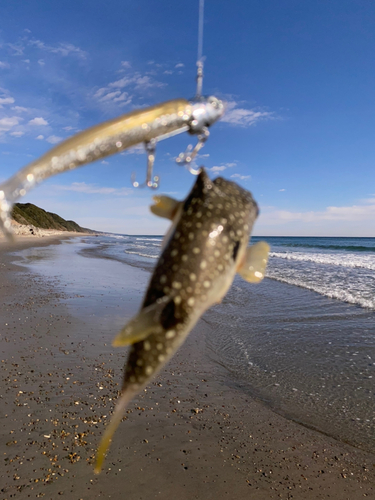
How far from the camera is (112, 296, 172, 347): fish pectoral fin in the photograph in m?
1.36

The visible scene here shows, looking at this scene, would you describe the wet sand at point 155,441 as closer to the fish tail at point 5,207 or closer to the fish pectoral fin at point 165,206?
the fish pectoral fin at point 165,206

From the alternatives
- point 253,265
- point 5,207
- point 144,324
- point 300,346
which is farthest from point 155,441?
point 300,346

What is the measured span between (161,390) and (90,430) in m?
1.68

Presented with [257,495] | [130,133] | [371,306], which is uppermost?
[130,133]

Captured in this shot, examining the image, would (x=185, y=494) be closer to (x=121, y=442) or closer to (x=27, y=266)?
(x=121, y=442)

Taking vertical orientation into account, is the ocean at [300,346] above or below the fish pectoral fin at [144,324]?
below

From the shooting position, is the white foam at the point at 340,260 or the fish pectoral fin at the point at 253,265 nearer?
the fish pectoral fin at the point at 253,265

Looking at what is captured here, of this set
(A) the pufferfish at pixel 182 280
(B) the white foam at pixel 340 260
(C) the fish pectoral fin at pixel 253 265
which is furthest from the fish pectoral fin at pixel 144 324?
(B) the white foam at pixel 340 260

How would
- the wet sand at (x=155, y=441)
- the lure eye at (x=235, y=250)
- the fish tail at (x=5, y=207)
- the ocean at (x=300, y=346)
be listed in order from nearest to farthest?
the fish tail at (x=5, y=207) < the lure eye at (x=235, y=250) < the wet sand at (x=155, y=441) < the ocean at (x=300, y=346)

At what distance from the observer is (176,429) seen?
5.55 metres

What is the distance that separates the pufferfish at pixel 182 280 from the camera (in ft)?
4.64

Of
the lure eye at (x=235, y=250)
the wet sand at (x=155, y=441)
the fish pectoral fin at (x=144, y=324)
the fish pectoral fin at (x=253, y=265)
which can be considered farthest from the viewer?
the wet sand at (x=155, y=441)

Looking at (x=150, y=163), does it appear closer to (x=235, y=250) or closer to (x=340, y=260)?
(x=235, y=250)

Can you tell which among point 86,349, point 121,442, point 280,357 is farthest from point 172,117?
point 280,357
